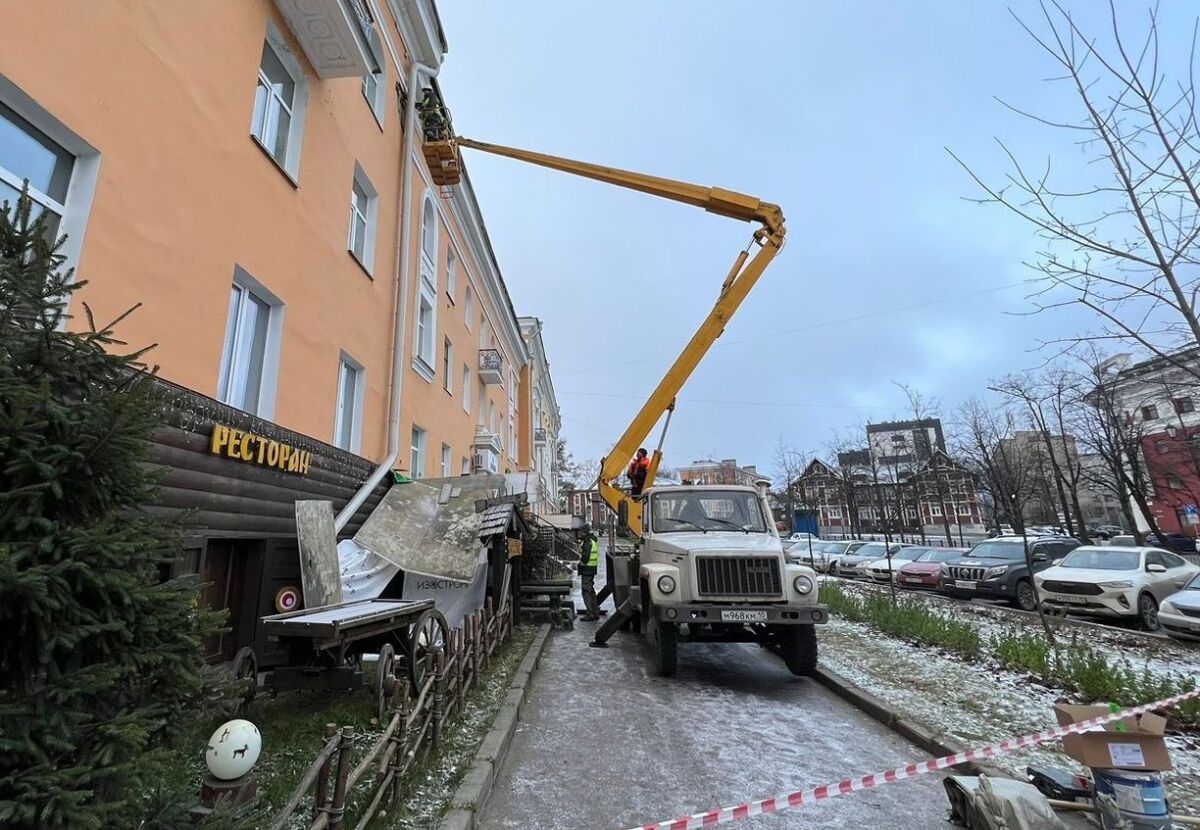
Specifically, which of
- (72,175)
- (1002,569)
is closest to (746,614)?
(72,175)

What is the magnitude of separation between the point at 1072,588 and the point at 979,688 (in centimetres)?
748

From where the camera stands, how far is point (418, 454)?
517 inches

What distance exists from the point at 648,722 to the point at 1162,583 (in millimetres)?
12229

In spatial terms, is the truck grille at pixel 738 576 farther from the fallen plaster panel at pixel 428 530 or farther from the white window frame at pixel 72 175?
the white window frame at pixel 72 175

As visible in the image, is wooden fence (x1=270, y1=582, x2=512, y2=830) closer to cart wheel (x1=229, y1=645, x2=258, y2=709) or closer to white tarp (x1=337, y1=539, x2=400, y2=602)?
cart wheel (x1=229, y1=645, x2=258, y2=709)

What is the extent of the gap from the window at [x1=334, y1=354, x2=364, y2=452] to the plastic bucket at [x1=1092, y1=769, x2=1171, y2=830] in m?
9.44

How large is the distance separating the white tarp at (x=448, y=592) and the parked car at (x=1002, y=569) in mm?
13036

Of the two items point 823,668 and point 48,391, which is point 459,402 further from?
point 48,391

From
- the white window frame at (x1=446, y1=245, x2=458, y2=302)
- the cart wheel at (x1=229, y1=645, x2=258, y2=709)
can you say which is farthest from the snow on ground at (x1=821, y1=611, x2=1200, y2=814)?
the white window frame at (x1=446, y1=245, x2=458, y2=302)

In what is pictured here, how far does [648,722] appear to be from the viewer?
5.83 meters

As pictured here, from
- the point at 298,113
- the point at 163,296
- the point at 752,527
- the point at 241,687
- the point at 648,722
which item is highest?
the point at 298,113

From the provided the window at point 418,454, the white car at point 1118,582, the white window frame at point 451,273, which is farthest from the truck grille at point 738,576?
the white window frame at point 451,273

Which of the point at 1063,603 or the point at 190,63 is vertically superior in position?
→ the point at 190,63

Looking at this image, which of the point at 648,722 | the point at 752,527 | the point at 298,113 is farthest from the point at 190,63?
the point at 752,527
